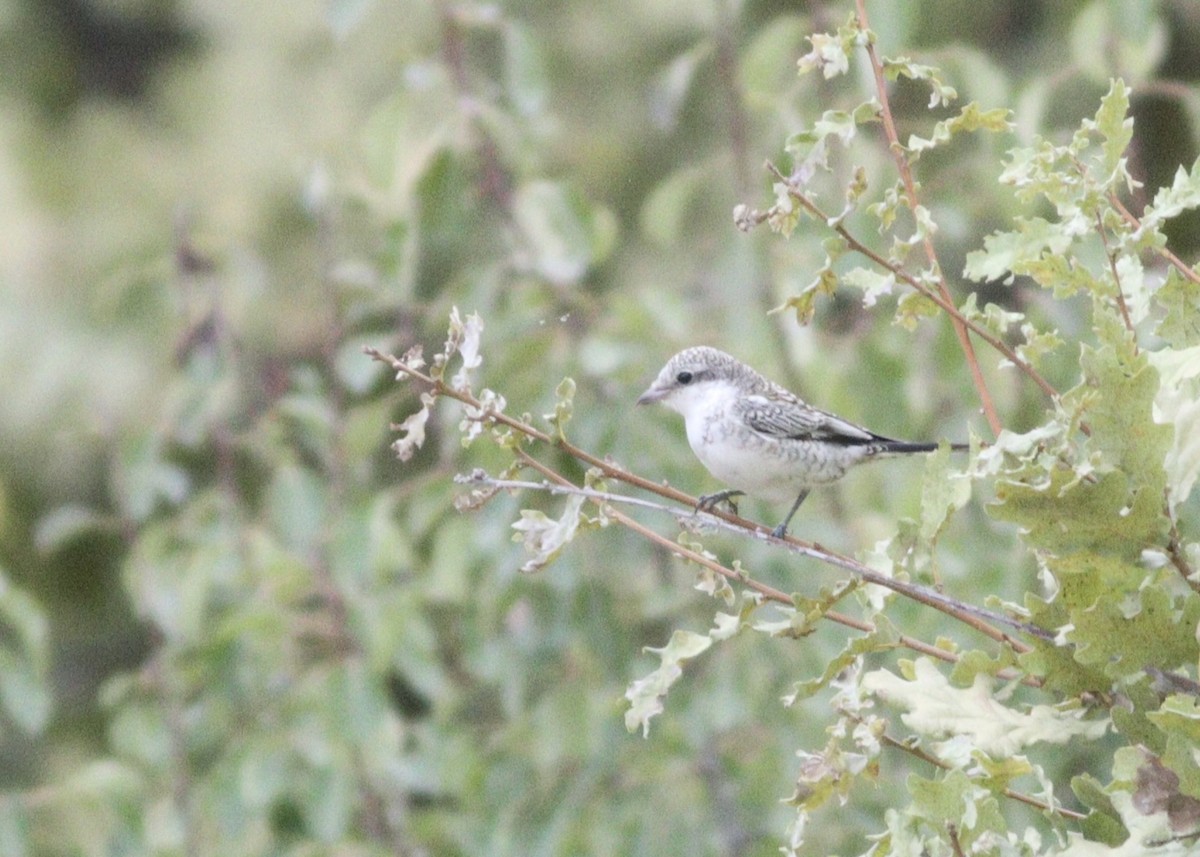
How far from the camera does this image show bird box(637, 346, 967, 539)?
3096 mm

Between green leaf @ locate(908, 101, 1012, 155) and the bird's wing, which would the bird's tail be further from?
green leaf @ locate(908, 101, 1012, 155)

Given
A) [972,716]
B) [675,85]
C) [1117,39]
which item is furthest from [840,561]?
[1117,39]

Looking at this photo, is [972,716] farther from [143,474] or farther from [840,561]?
[143,474]

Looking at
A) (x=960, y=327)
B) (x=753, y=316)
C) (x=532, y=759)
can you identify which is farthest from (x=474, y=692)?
(x=960, y=327)

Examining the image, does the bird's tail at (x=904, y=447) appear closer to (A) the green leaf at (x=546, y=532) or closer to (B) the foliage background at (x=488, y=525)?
(B) the foliage background at (x=488, y=525)

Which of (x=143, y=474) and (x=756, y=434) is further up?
(x=756, y=434)

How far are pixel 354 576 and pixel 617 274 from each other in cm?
261

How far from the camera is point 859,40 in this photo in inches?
67.1

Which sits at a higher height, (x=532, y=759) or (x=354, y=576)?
(x=354, y=576)

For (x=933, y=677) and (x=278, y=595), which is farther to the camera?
(x=278, y=595)

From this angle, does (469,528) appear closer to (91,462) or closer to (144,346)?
(144,346)

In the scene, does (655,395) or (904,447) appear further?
(655,395)

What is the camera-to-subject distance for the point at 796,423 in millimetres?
3242

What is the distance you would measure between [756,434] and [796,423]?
0.13m
